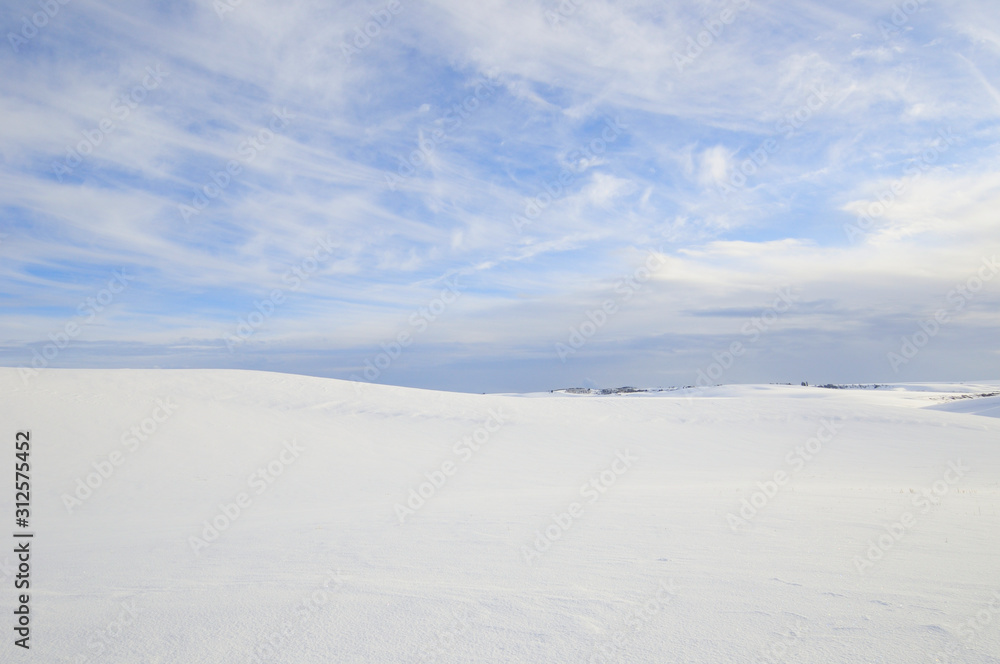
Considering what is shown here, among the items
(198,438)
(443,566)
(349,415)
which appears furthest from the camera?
(349,415)

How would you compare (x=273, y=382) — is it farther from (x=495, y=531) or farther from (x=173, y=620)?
(x=173, y=620)

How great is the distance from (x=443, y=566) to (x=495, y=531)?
1546 mm

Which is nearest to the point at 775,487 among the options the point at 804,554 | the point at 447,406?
the point at 804,554

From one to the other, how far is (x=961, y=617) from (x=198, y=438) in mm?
15645

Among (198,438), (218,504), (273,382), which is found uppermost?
(273,382)

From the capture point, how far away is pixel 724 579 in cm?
436

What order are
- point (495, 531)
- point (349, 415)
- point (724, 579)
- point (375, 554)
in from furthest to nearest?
point (349, 415), point (495, 531), point (375, 554), point (724, 579)

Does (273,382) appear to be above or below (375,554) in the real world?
above

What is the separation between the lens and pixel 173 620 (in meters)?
3.73

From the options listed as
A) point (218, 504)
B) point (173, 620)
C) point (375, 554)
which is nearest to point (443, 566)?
point (375, 554)

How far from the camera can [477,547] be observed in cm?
568

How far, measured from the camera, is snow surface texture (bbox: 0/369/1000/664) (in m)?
3.37

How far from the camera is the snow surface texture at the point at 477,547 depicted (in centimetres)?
337

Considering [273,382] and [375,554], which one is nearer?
[375,554]
